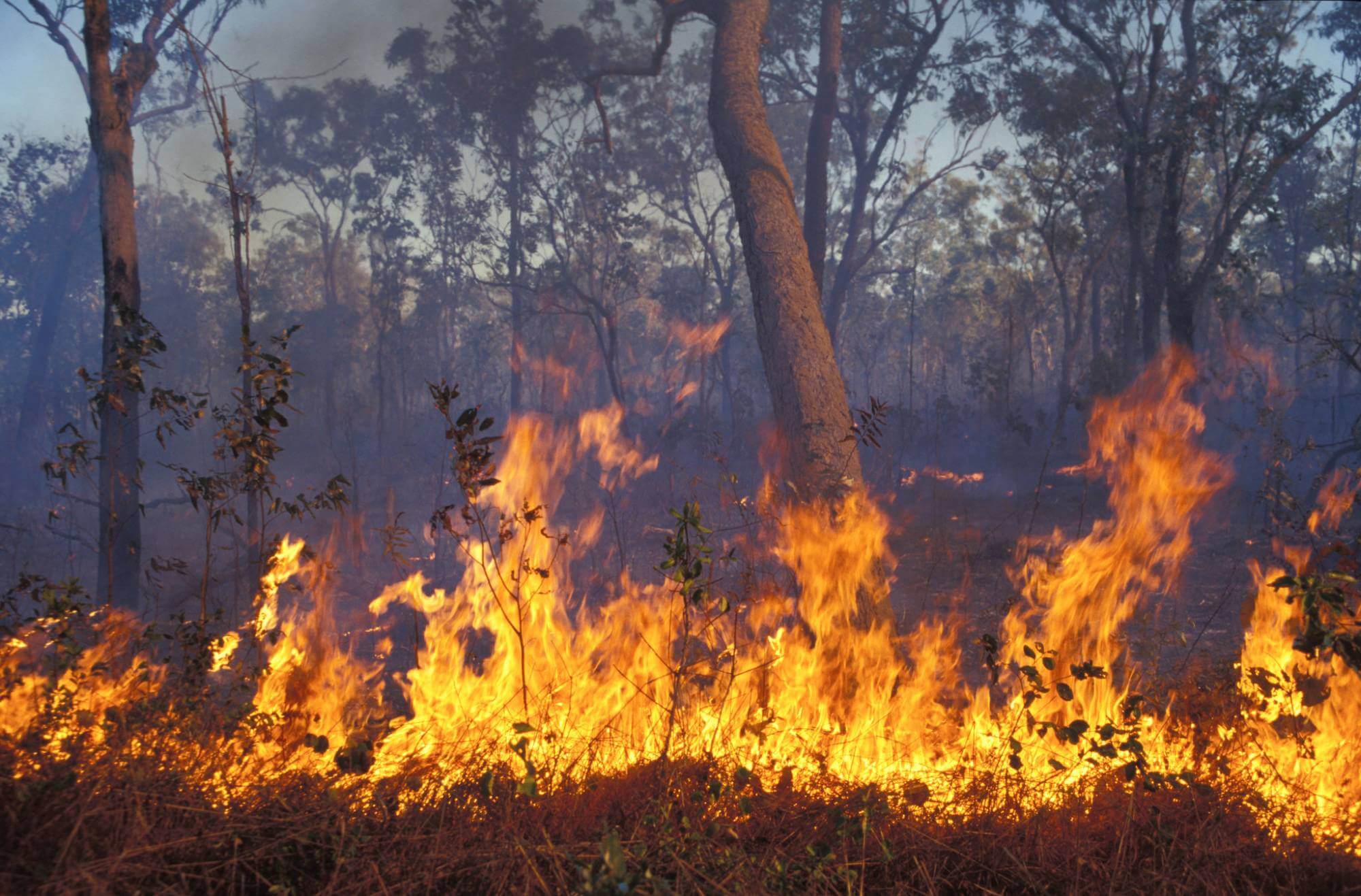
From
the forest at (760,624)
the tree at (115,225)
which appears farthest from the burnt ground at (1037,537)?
the tree at (115,225)

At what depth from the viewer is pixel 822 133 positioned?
9.66 m

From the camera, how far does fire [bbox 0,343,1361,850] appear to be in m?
3.09

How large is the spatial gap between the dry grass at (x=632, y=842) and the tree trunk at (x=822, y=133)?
23.0 ft

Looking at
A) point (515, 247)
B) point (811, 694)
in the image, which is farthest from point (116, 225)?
point (515, 247)

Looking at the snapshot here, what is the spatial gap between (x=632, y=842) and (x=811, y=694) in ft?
5.37

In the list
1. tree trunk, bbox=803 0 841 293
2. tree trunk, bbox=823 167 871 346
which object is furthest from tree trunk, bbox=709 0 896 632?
tree trunk, bbox=823 167 871 346

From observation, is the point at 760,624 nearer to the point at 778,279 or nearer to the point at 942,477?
the point at 778,279

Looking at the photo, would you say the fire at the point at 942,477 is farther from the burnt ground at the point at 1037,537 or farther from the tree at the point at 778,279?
the tree at the point at 778,279

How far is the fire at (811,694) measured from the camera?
309 cm

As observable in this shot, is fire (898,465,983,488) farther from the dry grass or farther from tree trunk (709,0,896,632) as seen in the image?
the dry grass

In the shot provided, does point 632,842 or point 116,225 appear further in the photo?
point 116,225

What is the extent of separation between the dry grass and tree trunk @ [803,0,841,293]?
7007 mm

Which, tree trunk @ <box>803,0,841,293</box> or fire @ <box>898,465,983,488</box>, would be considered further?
fire @ <box>898,465,983,488</box>

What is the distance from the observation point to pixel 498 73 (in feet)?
72.6
